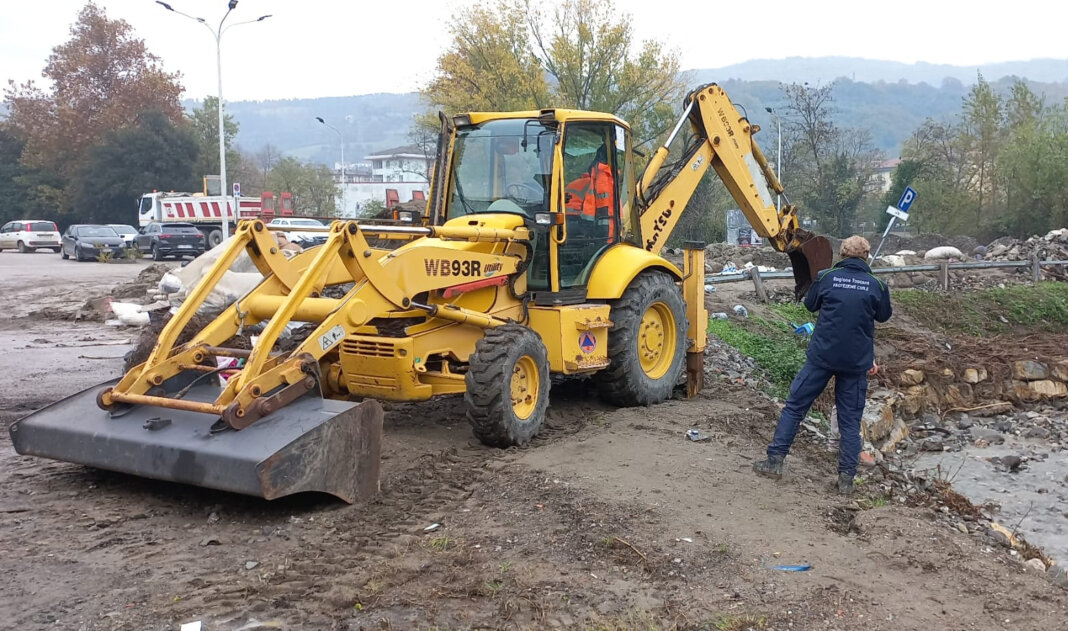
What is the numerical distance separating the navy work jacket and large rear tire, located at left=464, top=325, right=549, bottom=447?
2.18 meters

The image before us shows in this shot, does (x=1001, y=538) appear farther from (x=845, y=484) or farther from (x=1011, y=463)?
(x=1011, y=463)

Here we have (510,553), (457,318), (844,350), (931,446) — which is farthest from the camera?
(931,446)

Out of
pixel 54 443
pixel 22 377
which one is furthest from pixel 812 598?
pixel 22 377

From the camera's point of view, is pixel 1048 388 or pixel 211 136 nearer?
pixel 1048 388

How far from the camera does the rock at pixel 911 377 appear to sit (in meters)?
12.7

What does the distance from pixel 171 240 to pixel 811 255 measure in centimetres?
2837

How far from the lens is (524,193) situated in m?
8.27

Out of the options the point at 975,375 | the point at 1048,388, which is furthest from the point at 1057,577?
the point at 1048,388

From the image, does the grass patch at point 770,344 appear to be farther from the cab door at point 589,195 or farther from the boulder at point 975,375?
the cab door at point 589,195

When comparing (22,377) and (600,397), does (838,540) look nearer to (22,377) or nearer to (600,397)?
(600,397)

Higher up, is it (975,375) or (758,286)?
(758,286)

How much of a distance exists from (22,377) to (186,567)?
696cm

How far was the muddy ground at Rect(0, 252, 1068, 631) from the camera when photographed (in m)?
4.46

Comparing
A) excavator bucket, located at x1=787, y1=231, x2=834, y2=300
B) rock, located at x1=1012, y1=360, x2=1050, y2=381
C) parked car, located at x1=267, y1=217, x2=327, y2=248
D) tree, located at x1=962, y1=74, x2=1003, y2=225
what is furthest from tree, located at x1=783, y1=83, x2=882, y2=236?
excavator bucket, located at x1=787, y1=231, x2=834, y2=300
